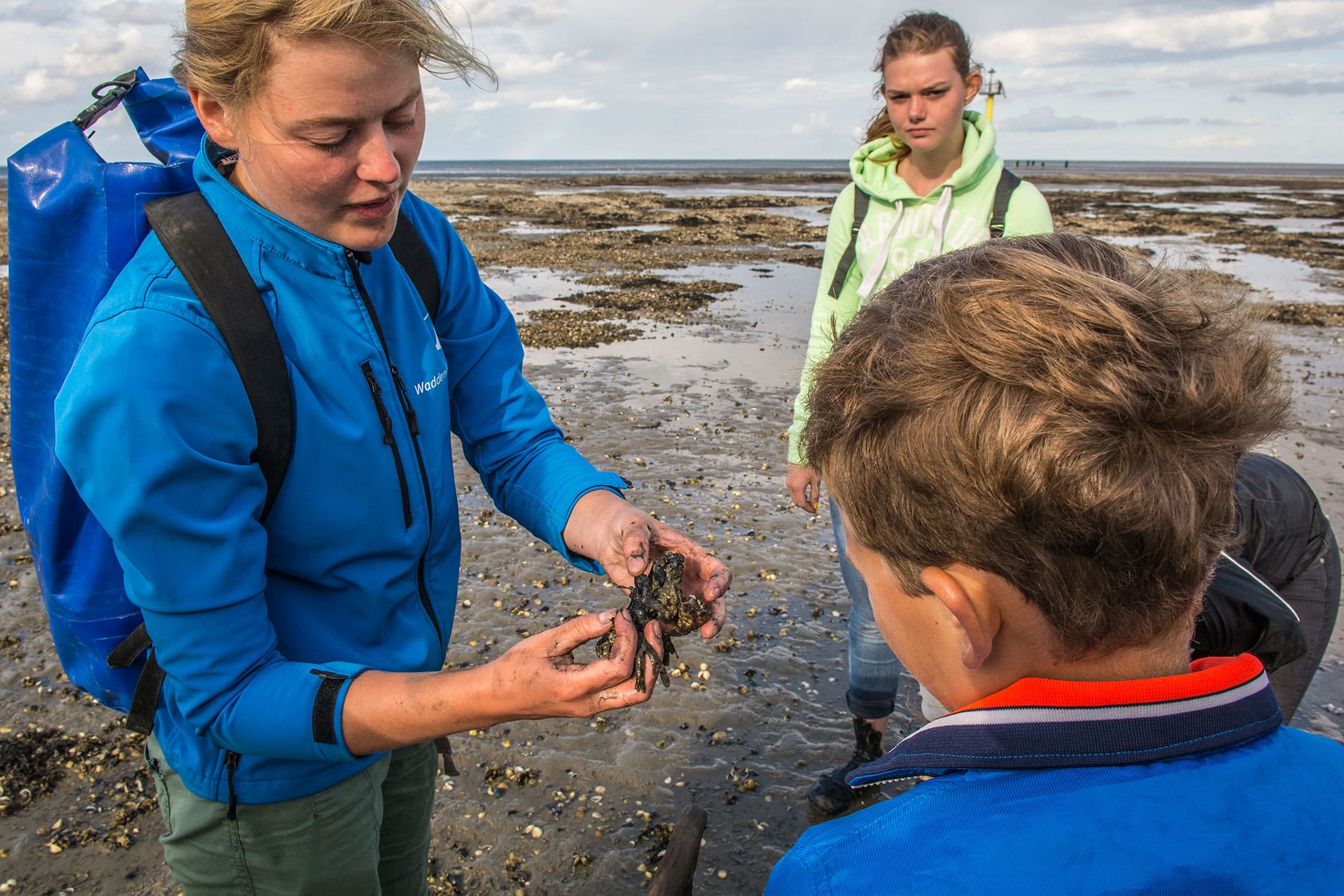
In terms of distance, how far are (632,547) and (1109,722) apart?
1.33 metres

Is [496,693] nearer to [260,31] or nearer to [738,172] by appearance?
[260,31]

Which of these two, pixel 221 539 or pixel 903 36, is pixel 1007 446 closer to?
pixel 221 539

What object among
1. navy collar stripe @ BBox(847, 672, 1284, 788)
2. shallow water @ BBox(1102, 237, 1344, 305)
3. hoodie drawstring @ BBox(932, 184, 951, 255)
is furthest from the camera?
shallow water @ BBox(1102, 237, 1344, 305)

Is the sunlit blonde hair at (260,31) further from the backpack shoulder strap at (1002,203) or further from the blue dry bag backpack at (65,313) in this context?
the backpack shoulder strap at (1002,203)

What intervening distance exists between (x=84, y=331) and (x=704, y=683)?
3878mm

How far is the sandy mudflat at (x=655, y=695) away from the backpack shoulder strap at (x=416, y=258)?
1.86 m

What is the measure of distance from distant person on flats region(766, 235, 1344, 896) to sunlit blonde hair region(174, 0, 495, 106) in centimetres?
127

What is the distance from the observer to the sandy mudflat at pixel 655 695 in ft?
12.5

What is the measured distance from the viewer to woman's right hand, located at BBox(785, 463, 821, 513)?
3770mm

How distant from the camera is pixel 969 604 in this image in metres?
1.41

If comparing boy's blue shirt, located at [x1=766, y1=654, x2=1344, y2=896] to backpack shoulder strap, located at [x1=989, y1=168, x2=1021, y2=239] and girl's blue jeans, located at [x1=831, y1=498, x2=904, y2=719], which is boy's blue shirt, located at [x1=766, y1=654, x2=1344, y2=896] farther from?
backpack shoulder strap, located at [x1=989, y1=168, x2=1021, y2=239]

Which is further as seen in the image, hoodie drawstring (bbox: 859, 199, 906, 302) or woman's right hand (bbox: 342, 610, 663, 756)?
hoodie drawstring (bbox: 859, 199, 906, 302)

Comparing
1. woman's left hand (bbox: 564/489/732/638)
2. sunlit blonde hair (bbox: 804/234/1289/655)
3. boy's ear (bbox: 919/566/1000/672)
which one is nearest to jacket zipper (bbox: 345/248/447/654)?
woman's left hand (bbox: 564/489/732/638)

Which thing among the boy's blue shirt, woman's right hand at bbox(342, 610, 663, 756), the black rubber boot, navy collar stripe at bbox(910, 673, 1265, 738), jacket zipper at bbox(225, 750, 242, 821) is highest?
navy collar stripe at bbox(910, 673, 1265, 738)
